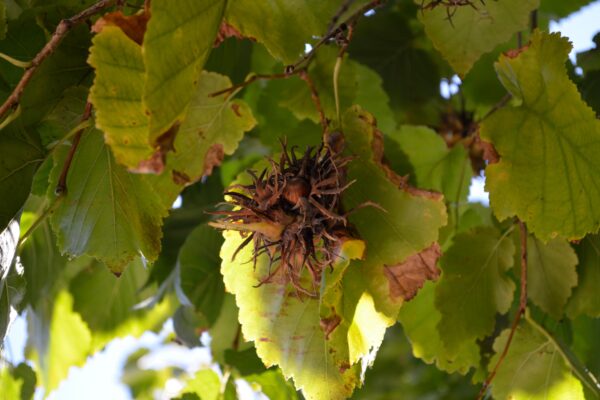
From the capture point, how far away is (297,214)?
2.04 feet

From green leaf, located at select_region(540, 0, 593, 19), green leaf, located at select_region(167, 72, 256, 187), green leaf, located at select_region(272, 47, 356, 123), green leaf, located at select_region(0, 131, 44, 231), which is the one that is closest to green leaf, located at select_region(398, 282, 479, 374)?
green leaf, located at select_region(272, 47, 356, 123)

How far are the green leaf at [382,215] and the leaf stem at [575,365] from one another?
0.29 m

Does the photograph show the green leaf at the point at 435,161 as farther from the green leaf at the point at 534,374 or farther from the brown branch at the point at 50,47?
the brown branch at the point at 50,47

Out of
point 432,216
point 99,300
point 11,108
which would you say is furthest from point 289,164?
point 99,300

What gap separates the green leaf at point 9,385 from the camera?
2.57ft

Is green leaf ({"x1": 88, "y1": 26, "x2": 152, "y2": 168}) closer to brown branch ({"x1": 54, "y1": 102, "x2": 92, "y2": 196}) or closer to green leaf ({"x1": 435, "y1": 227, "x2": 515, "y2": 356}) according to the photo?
brown branch ({"x1": 54, "y1": 102, "x2": 92, "y2": 196})

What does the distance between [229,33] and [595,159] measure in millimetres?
334

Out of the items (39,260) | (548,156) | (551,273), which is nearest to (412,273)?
(548,156)

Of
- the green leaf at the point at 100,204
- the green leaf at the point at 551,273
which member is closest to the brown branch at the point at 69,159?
the green leaf at the point at 100,204

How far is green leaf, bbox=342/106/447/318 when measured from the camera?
0.65m

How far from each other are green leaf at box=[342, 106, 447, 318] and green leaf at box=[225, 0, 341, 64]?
0.09 m

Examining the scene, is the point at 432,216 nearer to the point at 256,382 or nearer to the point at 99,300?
the point at 256,382

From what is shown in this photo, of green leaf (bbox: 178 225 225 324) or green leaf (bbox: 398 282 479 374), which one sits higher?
green leaf (bbox: 178 225 225 324)

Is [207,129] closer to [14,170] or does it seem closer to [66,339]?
[14,170]
